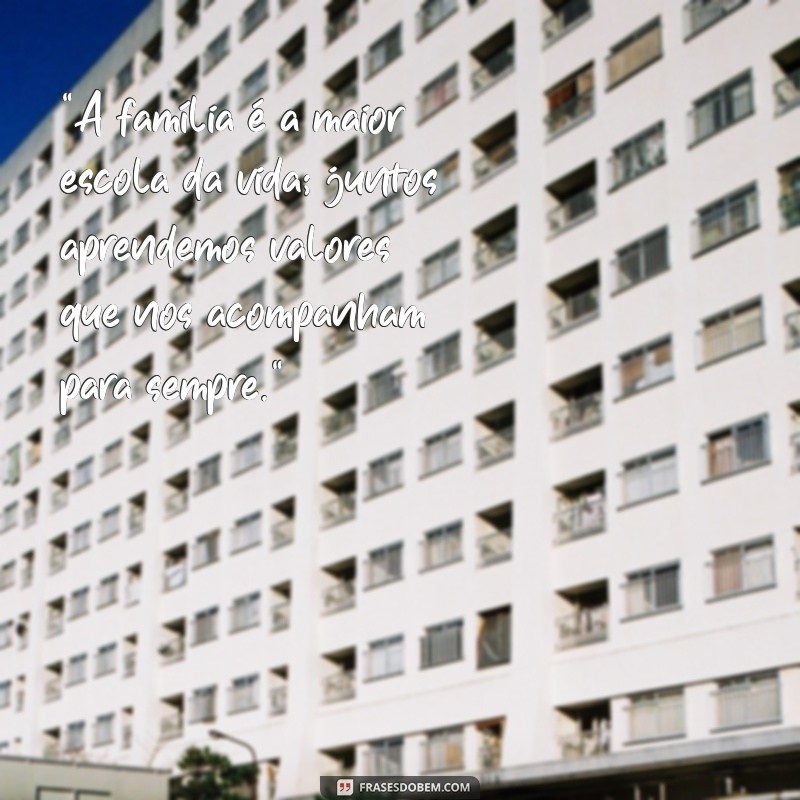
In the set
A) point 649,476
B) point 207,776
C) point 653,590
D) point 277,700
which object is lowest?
point 207,776

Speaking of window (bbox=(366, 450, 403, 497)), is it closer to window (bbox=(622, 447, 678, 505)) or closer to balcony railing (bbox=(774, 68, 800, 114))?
window (bbox=(622, 447, 678, 505))

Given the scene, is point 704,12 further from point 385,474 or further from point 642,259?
point 385,474

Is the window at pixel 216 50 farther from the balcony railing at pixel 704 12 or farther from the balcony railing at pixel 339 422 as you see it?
the balcony railing at pixel 704 12

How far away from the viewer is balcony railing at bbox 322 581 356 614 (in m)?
53.9

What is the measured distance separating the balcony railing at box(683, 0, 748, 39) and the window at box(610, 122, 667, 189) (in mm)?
2519

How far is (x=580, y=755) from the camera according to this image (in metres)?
44.1

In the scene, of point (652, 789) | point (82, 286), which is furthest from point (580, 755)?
point (82, 286)

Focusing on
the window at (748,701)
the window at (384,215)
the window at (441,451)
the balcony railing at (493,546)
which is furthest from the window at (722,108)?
the window at (748,701)

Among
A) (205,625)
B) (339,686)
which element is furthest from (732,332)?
(205,625)

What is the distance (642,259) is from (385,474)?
1161 centimetres

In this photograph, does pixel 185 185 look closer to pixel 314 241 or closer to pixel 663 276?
pixel 314 241

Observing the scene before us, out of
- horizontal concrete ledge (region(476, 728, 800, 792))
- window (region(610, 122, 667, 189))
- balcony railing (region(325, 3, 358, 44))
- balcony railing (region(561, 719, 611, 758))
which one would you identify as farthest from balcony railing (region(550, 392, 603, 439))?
balcony railing (region(325, 3, 358, 44))

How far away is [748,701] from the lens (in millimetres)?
39719

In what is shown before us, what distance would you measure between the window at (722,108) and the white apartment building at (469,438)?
0.28 ft
